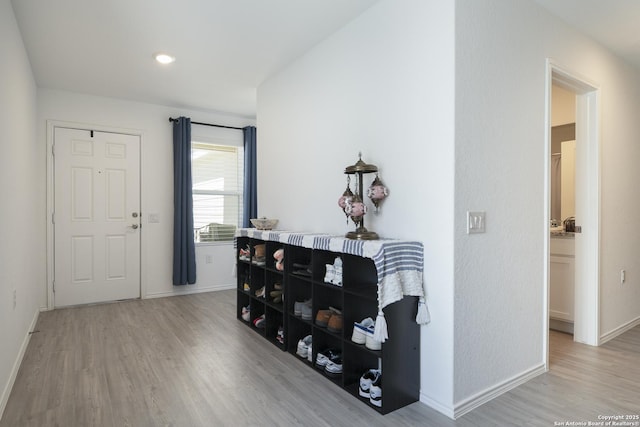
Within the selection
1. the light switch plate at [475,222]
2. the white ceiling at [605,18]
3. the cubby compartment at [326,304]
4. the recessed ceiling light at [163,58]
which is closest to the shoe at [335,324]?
the cubby compartment at [326,304]

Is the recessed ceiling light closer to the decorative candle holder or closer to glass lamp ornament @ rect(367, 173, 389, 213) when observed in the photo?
the decorative candle holder

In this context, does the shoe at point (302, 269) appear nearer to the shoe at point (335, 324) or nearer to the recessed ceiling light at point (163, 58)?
the shoe at point (335, 324)

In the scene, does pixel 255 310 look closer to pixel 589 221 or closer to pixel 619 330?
pixel 589 221

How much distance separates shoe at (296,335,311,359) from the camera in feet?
8.80

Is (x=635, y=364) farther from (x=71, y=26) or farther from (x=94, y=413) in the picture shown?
(x=71, y=26)

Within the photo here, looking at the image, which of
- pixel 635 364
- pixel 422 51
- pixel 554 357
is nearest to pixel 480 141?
pixel 422 51

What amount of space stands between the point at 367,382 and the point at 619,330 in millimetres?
2542

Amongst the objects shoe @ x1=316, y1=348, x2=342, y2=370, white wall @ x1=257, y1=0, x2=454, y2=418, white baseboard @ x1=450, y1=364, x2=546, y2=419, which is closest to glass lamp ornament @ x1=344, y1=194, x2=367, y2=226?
white wall @ x1=257, y1=0, x2=454, y2=418

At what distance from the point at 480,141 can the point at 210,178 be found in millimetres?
3910

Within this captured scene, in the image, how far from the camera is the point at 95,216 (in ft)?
14.6

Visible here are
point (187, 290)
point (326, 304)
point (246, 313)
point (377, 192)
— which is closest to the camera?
point (377, 192)

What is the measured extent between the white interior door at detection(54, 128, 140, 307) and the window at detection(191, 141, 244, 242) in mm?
738

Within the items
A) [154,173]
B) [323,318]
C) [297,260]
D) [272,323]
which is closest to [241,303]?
[272,323]

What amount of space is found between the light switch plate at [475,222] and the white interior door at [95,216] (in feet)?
13.3
